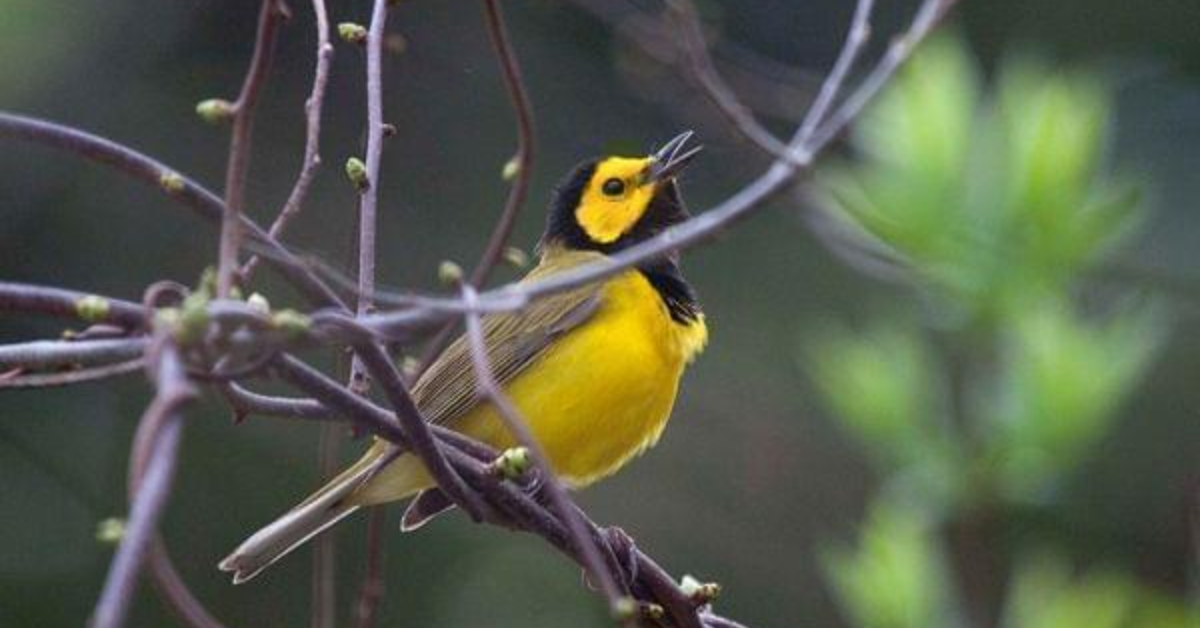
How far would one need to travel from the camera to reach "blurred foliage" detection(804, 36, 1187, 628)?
2471 millimetres

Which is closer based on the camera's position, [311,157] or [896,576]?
[896,576]

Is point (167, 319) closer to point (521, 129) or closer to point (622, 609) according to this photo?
point (622, 609)

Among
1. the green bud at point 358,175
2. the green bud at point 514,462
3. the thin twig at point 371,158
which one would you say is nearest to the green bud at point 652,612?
the green bud at point 514,462

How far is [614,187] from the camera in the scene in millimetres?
4273

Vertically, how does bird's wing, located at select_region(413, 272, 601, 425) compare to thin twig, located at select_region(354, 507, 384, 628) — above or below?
above

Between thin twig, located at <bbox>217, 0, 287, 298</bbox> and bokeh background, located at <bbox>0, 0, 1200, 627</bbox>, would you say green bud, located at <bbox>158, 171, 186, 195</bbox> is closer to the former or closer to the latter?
thin twig, located at <bbox>217, 0, 287, 298</bbox>

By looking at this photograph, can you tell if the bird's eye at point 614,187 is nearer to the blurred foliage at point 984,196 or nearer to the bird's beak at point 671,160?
the bird's beak at point 671,160

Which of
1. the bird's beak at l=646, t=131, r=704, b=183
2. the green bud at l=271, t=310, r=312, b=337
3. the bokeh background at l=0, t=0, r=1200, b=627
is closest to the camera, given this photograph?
the green bud at l=271, t=310, r=312, b=337

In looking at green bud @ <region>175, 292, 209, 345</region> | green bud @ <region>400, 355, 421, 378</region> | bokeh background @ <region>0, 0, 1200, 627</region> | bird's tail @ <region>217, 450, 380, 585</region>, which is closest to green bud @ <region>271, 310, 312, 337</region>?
green bud @ <region>175, 292, 209, 345</region>

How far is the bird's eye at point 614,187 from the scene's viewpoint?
14.0 feet

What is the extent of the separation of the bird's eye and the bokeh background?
2003 millimetres

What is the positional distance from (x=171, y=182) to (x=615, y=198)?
79.8 inches

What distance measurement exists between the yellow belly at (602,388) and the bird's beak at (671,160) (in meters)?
0.34

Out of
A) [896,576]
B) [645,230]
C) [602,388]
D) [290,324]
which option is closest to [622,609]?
[290,324]
